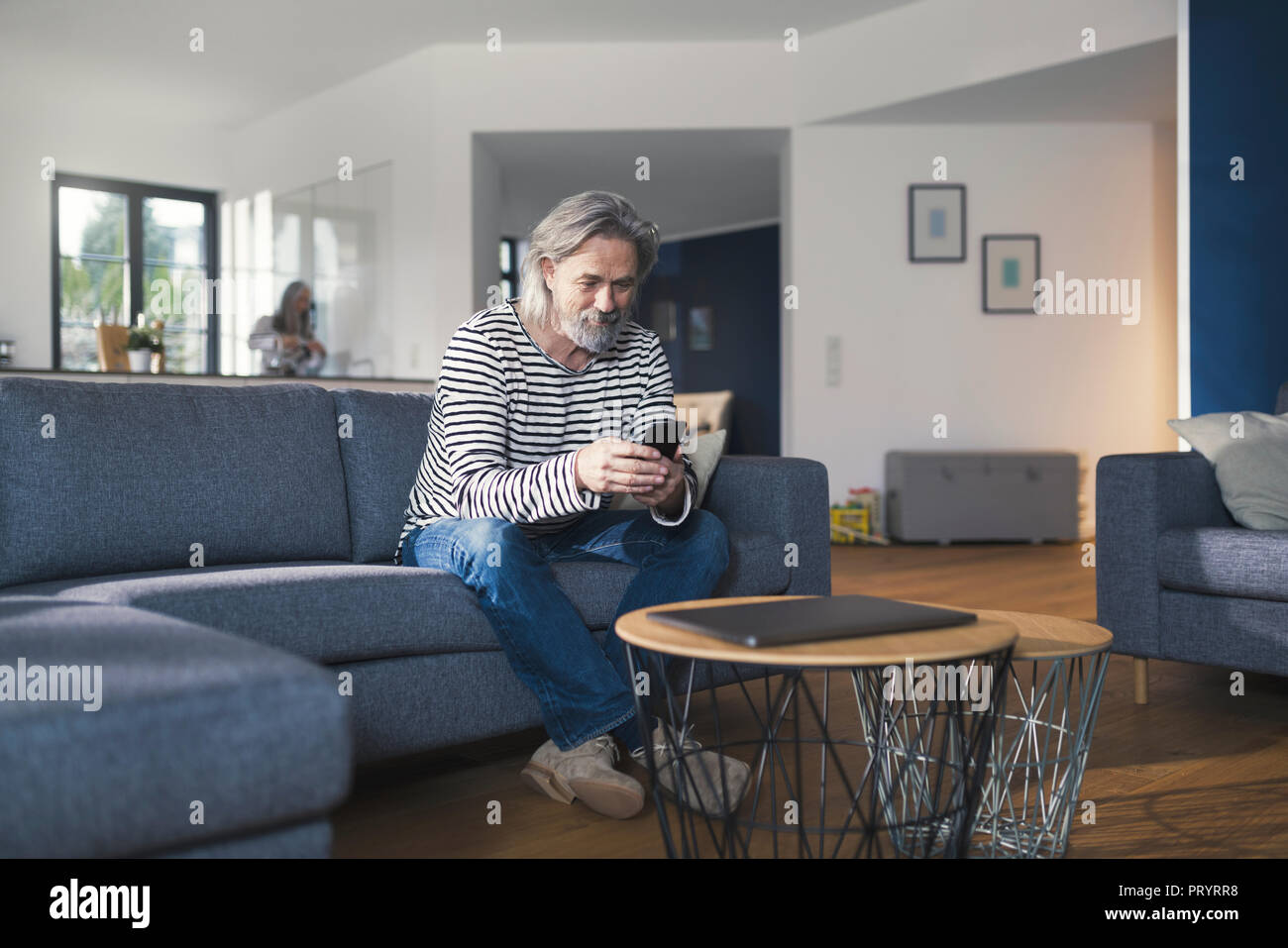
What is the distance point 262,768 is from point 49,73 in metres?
7.02

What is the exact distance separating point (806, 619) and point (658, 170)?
6.48m

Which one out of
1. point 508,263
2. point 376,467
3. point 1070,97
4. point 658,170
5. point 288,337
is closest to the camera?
point 376,467

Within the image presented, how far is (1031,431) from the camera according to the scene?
6332 millimetres

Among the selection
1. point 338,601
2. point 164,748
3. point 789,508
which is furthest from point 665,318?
point 164,748

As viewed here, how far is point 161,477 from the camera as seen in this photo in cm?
203

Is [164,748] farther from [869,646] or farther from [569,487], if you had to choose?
[569,487]

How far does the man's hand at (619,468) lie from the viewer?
173cm

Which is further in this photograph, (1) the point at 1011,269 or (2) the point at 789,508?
(1) the point at 1011,269

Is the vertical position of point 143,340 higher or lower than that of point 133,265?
lower

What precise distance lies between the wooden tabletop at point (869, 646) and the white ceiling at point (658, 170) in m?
4.88

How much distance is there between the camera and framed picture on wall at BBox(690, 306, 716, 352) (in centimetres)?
964

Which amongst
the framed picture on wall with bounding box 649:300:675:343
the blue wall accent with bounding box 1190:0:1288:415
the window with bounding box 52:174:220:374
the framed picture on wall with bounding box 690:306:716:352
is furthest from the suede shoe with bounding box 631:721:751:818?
the framed picture on wall with bounding box 649:300:675:343

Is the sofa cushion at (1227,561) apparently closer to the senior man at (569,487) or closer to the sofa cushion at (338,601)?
the senior man at (569,487)

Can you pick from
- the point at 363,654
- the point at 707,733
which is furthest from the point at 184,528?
the point at 707,733
